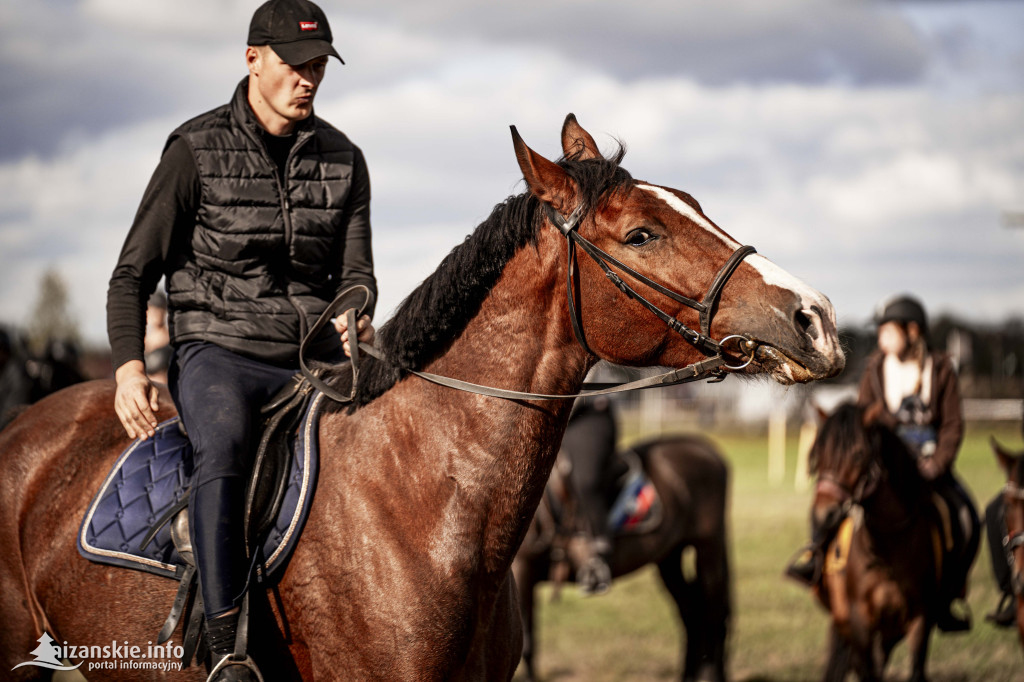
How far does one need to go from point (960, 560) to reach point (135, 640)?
6.43 m

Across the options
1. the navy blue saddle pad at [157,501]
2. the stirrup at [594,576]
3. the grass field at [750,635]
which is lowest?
the grass field at [750,635]

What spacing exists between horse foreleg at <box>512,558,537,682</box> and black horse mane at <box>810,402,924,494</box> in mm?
2909

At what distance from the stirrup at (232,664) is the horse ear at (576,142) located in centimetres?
196

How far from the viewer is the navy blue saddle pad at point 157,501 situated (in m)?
2.79

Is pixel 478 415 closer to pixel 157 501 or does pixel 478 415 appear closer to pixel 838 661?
pixel 157 501

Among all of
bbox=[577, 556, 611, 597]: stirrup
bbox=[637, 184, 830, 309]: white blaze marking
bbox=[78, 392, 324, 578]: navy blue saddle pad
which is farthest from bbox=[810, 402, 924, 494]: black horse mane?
bbox=[78, 392, 324, 578]: navy blue saddle pad

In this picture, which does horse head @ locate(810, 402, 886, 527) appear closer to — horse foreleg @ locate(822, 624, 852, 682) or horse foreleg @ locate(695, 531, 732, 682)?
horse foreleg @ locate(822, 624, 852, 682)

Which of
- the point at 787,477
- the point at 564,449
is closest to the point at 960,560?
the point at 564,449

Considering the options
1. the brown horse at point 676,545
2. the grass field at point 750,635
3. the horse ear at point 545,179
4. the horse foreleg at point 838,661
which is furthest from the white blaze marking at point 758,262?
the grass field at point 750,635

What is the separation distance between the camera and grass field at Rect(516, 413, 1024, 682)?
811 centimetres

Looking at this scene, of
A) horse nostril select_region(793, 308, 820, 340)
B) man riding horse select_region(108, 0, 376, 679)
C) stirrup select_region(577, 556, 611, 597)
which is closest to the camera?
horse nostril select_region(793, 308, 820, 340)

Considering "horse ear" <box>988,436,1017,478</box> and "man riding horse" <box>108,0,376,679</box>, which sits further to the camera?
"horse ear" <box>988,436,1017,478</box>

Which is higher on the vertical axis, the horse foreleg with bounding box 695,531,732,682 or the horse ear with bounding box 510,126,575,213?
the horse ear with bounding box 510,126,575,213

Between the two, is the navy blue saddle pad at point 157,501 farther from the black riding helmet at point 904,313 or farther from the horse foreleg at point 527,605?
the black riding helmet at point 904,313
